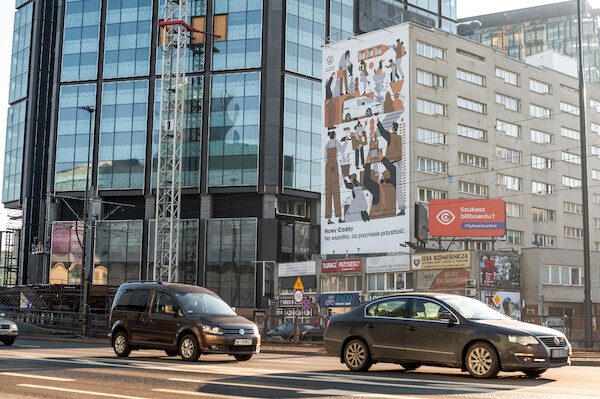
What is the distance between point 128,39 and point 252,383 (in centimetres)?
7162

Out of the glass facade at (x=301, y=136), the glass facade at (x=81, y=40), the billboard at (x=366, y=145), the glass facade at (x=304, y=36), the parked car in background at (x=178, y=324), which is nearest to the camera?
the parked car in background at (x=178, y=324)

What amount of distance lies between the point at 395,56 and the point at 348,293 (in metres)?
19.7

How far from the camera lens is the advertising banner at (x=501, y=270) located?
52.9 metres

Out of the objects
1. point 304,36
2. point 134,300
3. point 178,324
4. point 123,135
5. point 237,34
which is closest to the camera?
point 178,324

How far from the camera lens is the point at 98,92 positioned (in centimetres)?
7912

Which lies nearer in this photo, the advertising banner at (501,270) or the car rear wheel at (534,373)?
the car rear wheel at (534,373)

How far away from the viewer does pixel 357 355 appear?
590 inches

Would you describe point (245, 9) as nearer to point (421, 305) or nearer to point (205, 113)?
point (205, 113)

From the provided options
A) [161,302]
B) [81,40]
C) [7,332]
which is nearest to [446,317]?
[161,302]

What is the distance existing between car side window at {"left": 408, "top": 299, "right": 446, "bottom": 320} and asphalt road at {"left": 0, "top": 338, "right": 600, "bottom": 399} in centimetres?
100

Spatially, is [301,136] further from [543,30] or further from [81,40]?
[543,30]

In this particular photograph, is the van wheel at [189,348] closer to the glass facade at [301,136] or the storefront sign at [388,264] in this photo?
the storefront sign at [388,264]

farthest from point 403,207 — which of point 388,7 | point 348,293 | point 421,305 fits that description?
point 421,305

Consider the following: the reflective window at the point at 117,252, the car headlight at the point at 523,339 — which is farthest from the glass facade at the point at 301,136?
the car headlight at the point at 523,339
